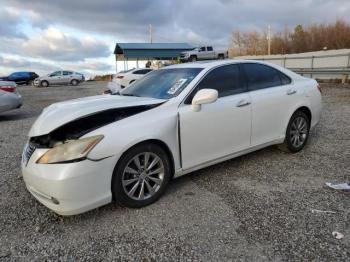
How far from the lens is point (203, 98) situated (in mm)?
3979

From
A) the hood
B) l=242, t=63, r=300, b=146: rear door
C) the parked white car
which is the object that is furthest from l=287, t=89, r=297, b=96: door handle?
the parked white car

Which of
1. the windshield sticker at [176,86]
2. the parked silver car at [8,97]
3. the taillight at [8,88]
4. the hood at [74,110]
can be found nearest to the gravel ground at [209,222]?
the hood at [74,110]

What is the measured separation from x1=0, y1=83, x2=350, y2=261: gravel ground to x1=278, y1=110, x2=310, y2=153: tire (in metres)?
0.49

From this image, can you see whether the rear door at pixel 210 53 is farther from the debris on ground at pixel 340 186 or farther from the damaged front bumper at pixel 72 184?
the damaged front bumper at pixel 72 184

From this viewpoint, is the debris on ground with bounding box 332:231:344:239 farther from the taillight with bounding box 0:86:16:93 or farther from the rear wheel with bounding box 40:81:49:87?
the rear wheel with bounding box 40:81:49:87

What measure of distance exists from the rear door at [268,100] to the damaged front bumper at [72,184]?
2.31 meters

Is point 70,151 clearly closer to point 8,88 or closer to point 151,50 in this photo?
point 8,88

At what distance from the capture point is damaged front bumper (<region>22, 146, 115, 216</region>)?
3.21 meters

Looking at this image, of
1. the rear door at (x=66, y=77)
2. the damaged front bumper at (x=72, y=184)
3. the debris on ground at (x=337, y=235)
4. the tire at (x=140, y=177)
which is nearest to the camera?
the debris on ground at (x=337, y=235)

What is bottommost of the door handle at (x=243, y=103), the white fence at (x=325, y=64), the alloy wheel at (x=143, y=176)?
the alloy wheel at (x=143, y=176)

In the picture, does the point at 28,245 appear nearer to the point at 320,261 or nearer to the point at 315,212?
the point at 320,261

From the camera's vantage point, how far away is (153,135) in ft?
12.1

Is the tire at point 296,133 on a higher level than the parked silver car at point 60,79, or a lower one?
lower

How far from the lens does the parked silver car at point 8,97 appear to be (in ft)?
33.3
